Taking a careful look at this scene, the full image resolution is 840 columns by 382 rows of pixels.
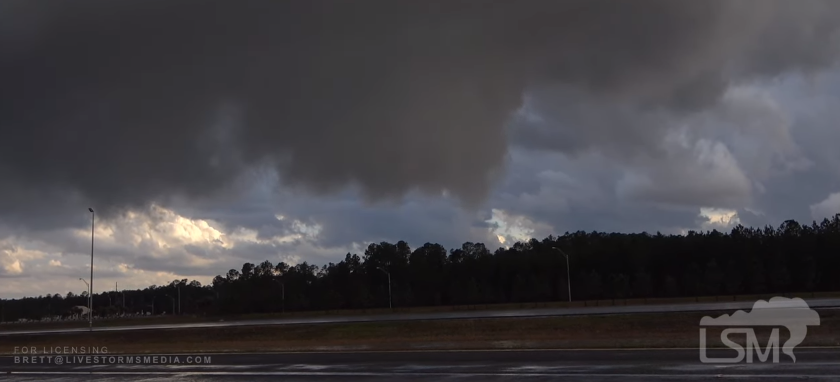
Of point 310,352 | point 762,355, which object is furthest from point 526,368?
point 310,352

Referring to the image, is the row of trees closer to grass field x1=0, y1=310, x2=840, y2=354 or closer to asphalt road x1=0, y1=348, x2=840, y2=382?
grass field x1=0, y1=310, x2=840, y2=354

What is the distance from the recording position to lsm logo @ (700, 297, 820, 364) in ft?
77.5

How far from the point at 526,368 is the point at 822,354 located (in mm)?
10189

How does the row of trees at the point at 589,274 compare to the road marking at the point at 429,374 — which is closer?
the road marking at the point at 429,374

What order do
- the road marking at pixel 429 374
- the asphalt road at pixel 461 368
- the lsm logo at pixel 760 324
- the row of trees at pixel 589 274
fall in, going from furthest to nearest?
the row of trees at pixel 589 274 → the lsm logo at pixel 760 324 → the asphalt road at pixel 461 368 → the road marking at pixel 429 374

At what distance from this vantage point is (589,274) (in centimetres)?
12719

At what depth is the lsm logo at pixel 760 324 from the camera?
930 inches

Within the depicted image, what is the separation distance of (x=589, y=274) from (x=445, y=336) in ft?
306

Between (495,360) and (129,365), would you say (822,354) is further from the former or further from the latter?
(129,365)

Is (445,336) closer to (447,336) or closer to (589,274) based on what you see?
(447,336)

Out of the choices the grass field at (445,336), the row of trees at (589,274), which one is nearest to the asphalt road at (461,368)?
the grass field at (445,336)

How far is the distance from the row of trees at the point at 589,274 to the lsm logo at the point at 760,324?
79017mm

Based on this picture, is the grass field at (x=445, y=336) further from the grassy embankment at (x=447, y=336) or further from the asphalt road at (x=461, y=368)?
the asphalt road at (x=461, y=368)

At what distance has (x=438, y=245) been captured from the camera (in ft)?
575
